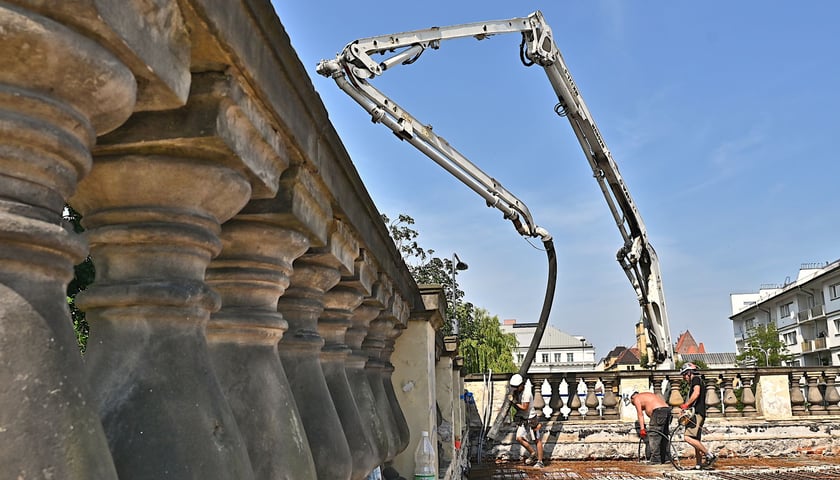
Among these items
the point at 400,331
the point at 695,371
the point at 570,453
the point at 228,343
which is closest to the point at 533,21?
the point at 695,371

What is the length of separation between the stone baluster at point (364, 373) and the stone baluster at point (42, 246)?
212cm

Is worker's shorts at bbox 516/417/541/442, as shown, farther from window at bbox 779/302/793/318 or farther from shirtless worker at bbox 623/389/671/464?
window at bbox 779/302/793/318

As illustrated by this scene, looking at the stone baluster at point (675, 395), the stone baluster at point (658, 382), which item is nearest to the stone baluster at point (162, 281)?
the stone baluster at point (675, 395)

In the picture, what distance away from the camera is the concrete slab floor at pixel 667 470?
9.35m

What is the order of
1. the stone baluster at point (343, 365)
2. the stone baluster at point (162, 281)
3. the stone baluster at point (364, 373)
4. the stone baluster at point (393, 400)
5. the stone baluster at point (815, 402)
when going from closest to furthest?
the stone baluster at point (162, 281), the stone baluster at point (343, 365), the stone baluster at point (364, 373), the stone baluster at point (393, 400), the stone baluster at point (815, 402)

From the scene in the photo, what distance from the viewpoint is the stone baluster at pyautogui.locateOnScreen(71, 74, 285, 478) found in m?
1.31

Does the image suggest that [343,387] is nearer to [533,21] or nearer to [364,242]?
[364,242]

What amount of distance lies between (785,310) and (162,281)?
64547 mm

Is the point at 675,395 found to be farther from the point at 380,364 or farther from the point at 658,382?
the point at 380,364

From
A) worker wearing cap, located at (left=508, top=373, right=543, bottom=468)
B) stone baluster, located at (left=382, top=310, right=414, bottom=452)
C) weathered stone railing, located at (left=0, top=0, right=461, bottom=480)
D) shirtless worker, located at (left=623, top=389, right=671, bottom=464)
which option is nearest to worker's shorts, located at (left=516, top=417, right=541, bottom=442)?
worker wearing cap, located at (left=508, top=373, right=543, bottom=468)

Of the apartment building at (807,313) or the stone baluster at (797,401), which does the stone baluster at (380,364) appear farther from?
the apartment building at (807,313)

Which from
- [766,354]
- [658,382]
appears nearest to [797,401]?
[658,382]

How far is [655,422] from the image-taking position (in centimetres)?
1124

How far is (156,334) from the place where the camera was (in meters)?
1.38
